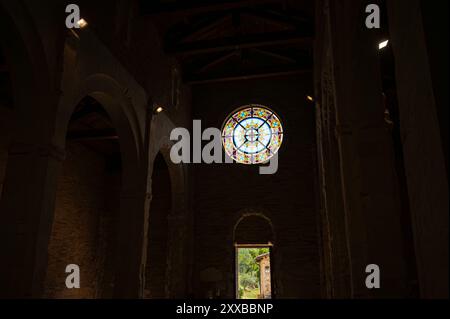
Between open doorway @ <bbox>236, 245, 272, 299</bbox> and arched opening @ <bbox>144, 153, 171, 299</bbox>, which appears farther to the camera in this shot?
open doorway @ <bbox>236, 245, 272, 299</bbox>

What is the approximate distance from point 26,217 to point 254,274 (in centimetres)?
1033

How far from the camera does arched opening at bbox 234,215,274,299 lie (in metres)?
12.0

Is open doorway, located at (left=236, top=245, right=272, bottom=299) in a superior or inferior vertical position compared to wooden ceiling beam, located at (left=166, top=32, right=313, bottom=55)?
inferior

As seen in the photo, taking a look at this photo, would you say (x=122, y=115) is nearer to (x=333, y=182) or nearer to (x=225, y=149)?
(x=333, y=182)

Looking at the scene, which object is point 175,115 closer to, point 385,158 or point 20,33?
point 20,33

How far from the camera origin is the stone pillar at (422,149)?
1535 millimetres

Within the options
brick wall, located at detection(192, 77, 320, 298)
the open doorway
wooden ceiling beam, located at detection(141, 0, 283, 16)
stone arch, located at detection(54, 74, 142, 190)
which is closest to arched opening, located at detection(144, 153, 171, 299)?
brick wall, located at detection(192, 77, 320, 298)

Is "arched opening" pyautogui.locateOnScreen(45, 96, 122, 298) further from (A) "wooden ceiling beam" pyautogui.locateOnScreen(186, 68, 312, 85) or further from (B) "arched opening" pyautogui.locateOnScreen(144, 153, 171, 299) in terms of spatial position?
(A) "wooden ceiling beam" pyautogui.locateOnScreen(186, 68, 312, 85)

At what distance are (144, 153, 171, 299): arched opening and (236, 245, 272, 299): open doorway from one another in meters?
2.61

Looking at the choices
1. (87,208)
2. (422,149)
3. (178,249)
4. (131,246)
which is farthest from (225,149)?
(422,149)

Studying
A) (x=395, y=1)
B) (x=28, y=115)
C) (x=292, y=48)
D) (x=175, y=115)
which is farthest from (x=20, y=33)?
(x=292, y=48)

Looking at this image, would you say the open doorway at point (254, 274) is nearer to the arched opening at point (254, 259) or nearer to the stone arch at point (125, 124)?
the arched opening at point (254, 259)

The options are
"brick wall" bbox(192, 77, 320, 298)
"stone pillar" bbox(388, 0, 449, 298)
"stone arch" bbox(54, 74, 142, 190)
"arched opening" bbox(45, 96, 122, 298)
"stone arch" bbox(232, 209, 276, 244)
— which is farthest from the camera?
"stone arch" bbox(232, 209, 276, 244)
